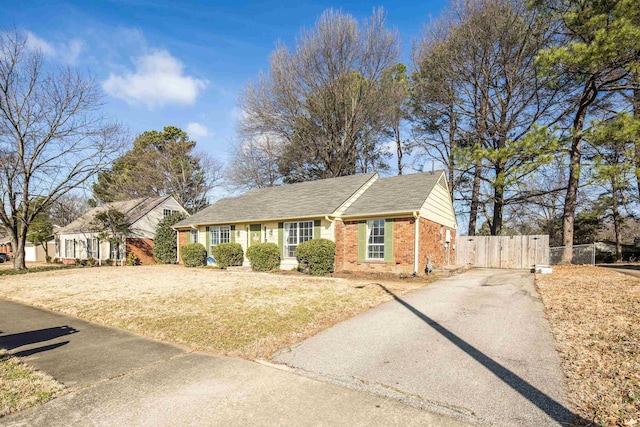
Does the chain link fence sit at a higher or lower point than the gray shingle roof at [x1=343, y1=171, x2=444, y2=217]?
lower

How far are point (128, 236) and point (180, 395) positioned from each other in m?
23.9

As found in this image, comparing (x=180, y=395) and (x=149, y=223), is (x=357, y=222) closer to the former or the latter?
(x=180, y=395)

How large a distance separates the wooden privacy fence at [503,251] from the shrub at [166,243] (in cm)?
1830

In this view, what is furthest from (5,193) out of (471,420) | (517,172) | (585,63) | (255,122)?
(585,63)

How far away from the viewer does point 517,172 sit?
14.8m

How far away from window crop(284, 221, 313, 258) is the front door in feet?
5.15

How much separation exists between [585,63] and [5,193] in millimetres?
28656

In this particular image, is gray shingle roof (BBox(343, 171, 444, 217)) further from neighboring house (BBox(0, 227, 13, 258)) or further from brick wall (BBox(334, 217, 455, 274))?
neighboring house (BBox(0, 227, 13, 258))

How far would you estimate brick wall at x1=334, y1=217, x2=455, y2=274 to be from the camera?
13156 mm

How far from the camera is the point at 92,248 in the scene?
26.2 metres

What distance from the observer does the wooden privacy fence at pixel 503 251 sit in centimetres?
1719

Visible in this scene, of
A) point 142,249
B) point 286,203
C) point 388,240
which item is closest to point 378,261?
point 388,240

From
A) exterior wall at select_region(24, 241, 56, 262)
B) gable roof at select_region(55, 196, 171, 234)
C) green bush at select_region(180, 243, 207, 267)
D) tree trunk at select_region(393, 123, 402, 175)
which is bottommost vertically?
exterior wall at select_region(24, 241, 56, 262)

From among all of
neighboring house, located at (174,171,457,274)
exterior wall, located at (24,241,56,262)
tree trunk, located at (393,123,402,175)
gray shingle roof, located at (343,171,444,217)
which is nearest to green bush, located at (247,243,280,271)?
neighboring house, located at (174,171,457,274)
